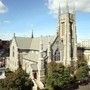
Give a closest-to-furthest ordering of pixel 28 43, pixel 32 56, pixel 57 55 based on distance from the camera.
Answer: pixel 32 56
pixel 57 55
pixel 28 43

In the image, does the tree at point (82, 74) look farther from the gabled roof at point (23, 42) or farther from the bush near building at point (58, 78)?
the gabled roof at point (23, 42)

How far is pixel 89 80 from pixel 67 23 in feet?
54.6

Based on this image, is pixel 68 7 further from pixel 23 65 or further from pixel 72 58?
pixel 23 65

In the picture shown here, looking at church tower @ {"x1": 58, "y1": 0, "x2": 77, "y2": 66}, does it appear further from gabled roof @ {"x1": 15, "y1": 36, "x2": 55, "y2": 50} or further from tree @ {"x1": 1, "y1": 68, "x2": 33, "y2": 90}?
tree @ {"x1": 1, "y1": 68, "x2": 33, "y2": 90}

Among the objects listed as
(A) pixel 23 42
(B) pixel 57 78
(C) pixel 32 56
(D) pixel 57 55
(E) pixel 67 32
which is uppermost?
(E) pixel 67 32

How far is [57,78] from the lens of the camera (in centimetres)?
5312

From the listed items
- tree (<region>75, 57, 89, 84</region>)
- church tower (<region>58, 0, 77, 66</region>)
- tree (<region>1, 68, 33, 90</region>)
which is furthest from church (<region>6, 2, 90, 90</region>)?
tree (<region>1, 68, 33, 90</region>)

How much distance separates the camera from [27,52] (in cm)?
7094

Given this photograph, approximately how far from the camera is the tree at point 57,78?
174ft

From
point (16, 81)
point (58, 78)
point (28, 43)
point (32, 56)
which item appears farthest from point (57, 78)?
point (28, 43)

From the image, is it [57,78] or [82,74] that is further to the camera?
[82,74]

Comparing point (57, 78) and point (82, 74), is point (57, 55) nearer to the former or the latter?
point (82, 74)

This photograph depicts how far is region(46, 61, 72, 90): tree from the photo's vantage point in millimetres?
53062

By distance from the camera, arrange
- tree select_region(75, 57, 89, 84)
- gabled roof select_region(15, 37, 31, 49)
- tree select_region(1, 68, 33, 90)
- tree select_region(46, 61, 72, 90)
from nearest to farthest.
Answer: tree select_region(1, 68, 33, 90) < tree select_region(46, 61, 72, 90) < tree select_region(75, 57, 89, 84) < gabled roof select_region(15, 37, 31, 49)
